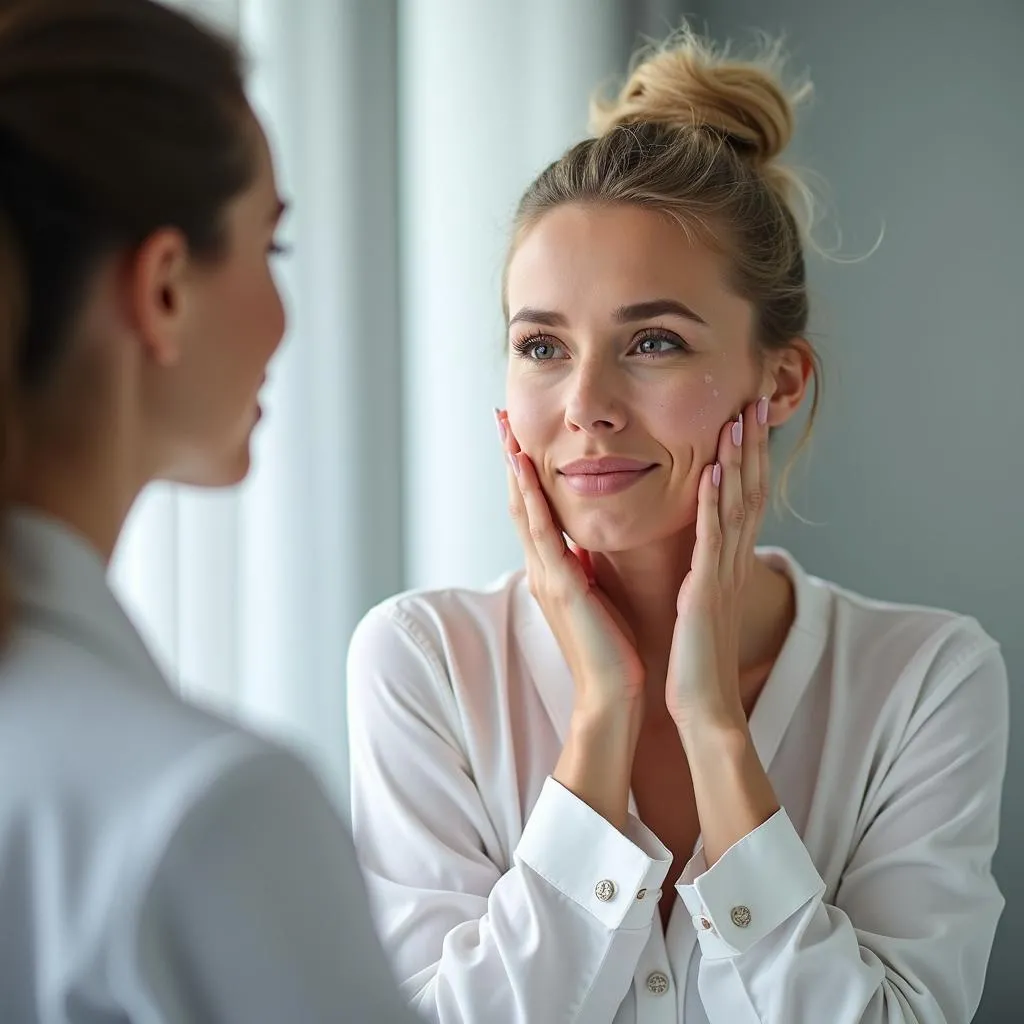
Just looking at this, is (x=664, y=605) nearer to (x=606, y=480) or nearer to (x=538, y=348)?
(x=606, y=480)

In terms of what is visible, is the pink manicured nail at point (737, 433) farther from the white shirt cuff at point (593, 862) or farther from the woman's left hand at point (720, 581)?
the white shirt cuff at point (593, 862)

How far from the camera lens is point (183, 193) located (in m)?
0.73

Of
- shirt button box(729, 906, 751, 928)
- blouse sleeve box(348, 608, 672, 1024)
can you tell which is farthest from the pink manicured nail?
shirt button box(729, 906, 751, 928)

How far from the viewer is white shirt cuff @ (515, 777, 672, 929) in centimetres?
133

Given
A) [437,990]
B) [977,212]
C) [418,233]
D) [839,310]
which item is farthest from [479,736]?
[977,212]

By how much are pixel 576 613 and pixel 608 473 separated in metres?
0.17

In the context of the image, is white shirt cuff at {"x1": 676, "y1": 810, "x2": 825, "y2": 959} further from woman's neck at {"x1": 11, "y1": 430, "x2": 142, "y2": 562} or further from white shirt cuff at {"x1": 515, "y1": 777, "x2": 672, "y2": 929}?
woman's neck at {"x1": 11, "y1": 430, "x2": 142, "y2": 562}

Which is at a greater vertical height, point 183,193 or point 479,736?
point 183,193

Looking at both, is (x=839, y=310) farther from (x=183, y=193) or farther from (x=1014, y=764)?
(x=183, y=193)

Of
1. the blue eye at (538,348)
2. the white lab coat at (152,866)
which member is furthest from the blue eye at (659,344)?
the white lab coat at (152,866)

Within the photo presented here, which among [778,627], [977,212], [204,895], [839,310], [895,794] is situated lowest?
[895,794]

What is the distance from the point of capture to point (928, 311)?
210 centimetres

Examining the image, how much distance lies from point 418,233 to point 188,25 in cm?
132

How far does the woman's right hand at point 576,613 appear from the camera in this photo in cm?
146
